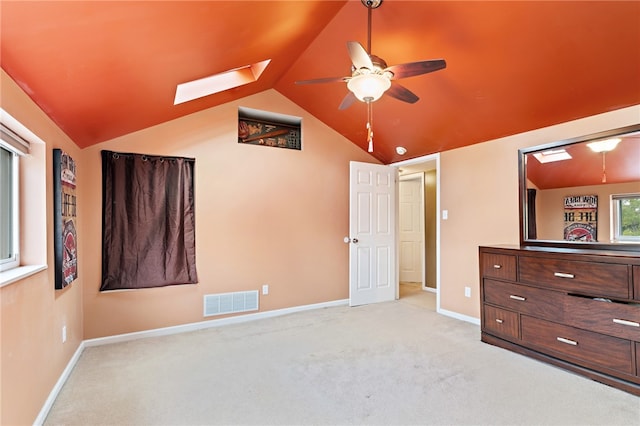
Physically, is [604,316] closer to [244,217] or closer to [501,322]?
[501,322]

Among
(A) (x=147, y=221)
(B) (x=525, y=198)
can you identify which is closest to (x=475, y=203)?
(B) (x=525, y=198)

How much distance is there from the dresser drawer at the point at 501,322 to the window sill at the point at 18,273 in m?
3.63

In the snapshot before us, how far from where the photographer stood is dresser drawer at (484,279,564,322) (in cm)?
262

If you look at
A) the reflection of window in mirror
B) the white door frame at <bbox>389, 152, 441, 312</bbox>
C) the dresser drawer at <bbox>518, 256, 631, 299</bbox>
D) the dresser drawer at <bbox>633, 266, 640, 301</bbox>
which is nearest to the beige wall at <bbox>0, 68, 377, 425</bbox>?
the white door frame at <bbox>389, 152, 441, 312</bbox>

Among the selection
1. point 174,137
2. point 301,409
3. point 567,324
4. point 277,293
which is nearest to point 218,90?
point 174,137

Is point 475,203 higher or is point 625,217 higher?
point 475,203

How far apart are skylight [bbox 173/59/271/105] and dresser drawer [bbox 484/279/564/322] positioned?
3.15 meters

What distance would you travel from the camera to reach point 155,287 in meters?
3.40

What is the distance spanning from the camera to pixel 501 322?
9.89 feet

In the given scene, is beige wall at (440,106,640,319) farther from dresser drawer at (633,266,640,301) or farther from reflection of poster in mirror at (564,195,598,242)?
dresser drawer at (633,266,640,301)

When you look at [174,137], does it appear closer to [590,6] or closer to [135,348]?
[135,348]

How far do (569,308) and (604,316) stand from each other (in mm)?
217

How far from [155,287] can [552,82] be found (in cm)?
420

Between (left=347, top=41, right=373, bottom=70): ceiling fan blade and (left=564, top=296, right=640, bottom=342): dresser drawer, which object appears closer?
(left=347, top=41, right=373, bottom=70): ceiling fan blade
